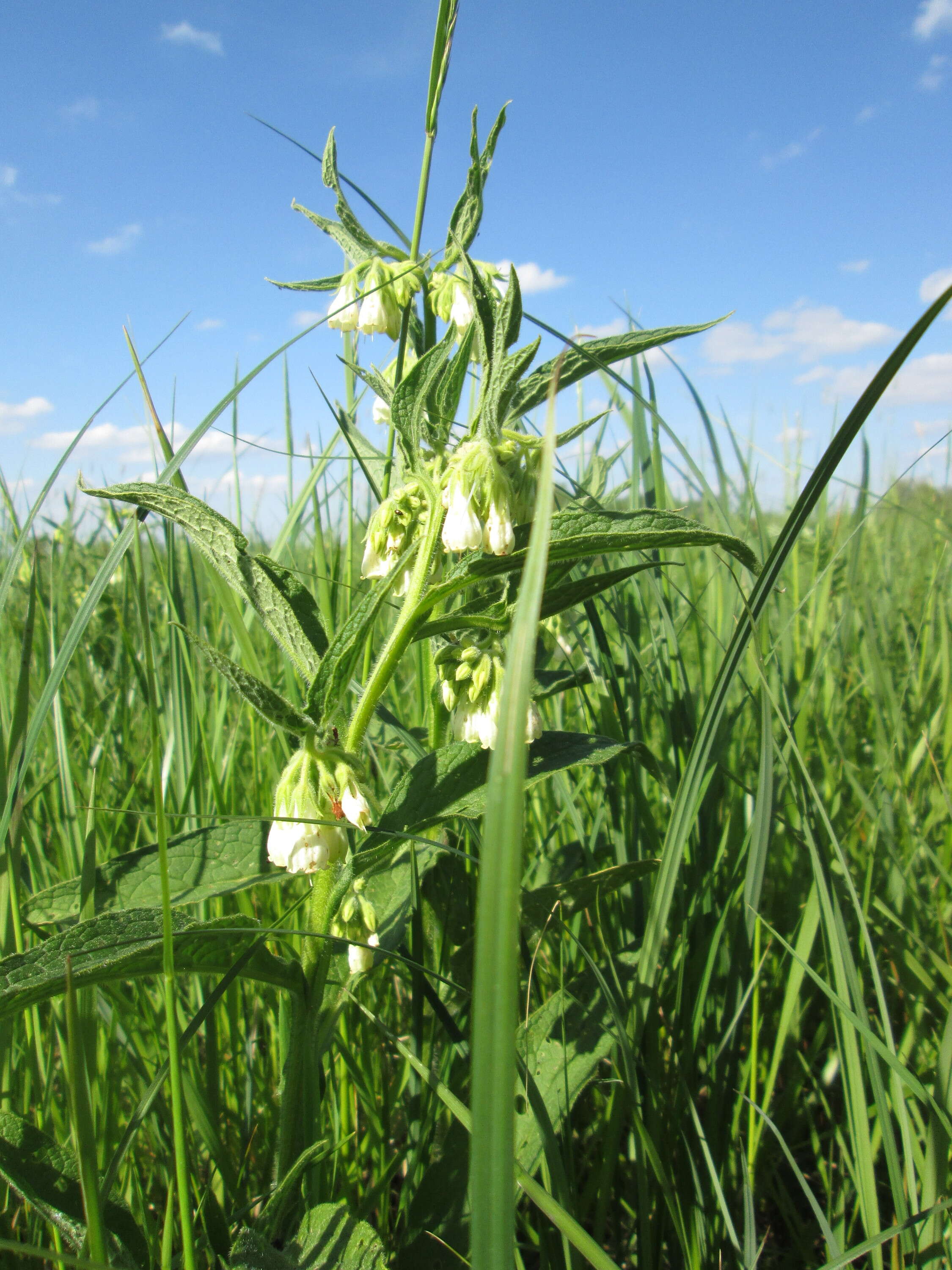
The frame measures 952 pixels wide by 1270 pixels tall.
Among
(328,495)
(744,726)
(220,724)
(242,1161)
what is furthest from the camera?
(328,495)

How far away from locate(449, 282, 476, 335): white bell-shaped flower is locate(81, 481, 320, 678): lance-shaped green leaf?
0.46m

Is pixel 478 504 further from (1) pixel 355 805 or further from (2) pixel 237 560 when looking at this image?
(1) pixel 355 805

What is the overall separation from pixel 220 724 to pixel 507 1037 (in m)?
1.48

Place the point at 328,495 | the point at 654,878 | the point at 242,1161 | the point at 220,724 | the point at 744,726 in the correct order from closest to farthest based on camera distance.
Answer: the point at 242,1161 → the point at 654,878 → the point at 220,724 → the point at 744,726 → the point at 328,495

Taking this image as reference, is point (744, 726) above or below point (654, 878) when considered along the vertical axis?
above

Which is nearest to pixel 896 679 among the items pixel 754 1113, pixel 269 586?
pixel 754 1113

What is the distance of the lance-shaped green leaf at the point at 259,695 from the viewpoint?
30.6 inches

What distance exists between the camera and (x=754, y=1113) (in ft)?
3.93

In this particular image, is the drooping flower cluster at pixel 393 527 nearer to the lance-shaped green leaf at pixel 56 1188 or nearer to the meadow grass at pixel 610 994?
the meadow grass at pixel 610 994

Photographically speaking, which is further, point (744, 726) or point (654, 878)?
point (744, 726)

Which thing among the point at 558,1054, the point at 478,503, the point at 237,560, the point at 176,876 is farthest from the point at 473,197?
the point at 558,1054

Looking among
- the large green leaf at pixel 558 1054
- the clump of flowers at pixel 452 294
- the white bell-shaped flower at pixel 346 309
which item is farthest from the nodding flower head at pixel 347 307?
the large green leaf at pixel 558 1054

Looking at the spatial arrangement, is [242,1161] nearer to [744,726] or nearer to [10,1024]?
[10,1024]

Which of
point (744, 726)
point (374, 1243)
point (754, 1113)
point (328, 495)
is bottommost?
point (754, 1113)
